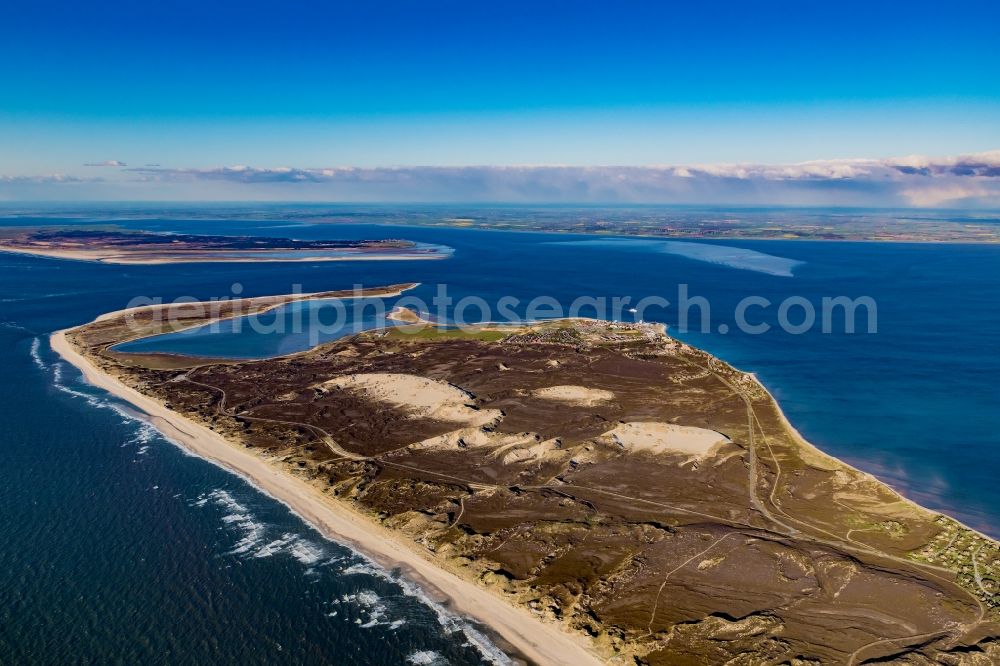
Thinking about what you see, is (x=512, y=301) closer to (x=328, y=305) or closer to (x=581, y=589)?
(x=328, y=305)

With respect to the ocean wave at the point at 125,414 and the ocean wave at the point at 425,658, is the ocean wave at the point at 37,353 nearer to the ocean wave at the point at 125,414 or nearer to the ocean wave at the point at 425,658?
the ocean wave at the point at 125,414

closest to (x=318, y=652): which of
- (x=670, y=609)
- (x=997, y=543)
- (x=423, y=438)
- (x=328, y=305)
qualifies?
(x=670, y=609)

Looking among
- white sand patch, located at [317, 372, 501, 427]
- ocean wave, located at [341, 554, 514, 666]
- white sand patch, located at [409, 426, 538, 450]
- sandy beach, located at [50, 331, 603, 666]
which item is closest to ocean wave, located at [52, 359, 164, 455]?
sandy beach, located at [50, 331, 603, 666]

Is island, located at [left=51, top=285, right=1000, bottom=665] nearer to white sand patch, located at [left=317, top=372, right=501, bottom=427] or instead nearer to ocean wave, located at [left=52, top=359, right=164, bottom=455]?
→ white sand patch, located at [left=317, top=372, right=501, bottom=427]

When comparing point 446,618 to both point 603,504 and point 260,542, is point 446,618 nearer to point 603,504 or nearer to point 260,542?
point 603,504

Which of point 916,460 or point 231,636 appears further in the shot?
point 916,460

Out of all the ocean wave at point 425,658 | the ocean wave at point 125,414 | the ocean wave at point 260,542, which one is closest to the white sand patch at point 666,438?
the ocean wave at point 425,658

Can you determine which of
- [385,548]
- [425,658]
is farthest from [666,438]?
[425,658]
